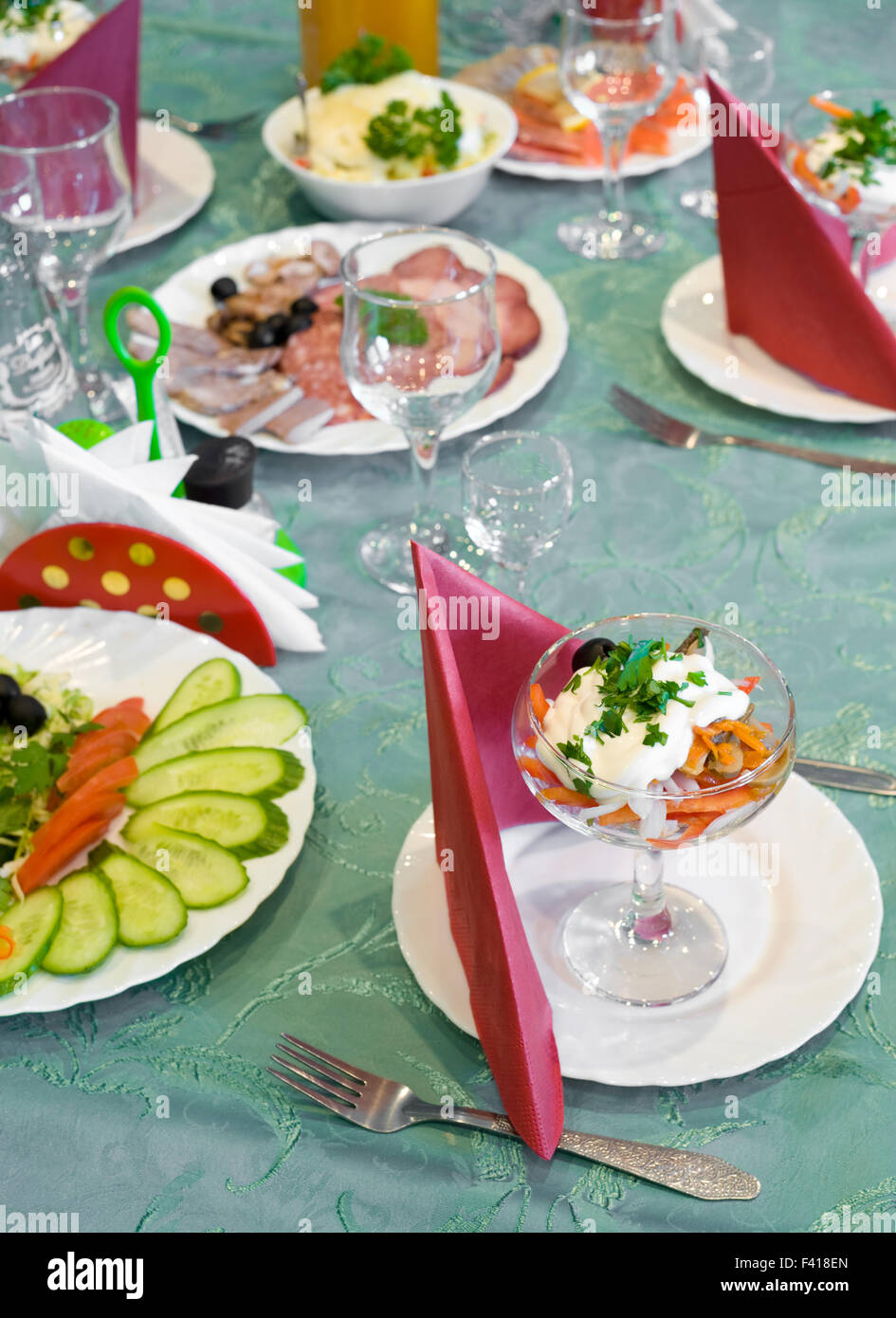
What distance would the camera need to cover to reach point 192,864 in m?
1.16

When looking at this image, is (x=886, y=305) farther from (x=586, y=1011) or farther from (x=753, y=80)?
(x=586, y=1011)

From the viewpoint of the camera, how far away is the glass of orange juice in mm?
2188

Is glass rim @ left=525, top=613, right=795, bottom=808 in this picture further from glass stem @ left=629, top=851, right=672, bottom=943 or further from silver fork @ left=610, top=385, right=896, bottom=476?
silver fork @ left=610, top=385, right=896, bottom=476

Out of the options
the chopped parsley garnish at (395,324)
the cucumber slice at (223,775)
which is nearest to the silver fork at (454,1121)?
the cucumber slice at (223,775)

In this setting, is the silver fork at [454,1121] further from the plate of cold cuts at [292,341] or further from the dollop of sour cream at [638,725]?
the plate of cold cuts at [292,341]

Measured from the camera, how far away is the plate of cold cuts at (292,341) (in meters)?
1.70

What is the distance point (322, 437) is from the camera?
5.56ft

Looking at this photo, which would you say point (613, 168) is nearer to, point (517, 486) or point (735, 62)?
point (735, 62)

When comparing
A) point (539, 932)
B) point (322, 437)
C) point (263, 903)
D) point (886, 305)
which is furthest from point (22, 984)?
point (886, 305)

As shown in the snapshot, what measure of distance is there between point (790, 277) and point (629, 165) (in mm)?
600

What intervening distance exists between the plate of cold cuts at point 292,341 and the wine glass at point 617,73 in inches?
8.8

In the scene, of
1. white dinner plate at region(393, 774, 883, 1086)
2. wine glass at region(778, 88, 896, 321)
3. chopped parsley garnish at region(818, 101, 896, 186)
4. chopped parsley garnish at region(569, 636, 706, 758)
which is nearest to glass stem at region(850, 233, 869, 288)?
wine glass at region(778, 88, 896, 321)

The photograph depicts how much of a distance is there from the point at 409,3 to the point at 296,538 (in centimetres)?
110

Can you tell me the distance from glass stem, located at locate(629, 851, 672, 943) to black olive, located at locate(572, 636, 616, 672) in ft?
0.51
